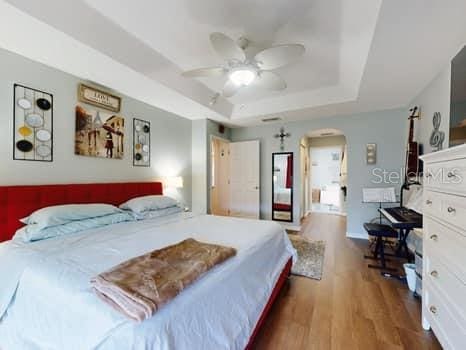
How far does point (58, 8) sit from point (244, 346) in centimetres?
270

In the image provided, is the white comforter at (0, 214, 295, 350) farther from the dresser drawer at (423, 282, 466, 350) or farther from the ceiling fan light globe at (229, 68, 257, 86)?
the ceiling fan light globe at (229, 68, 257, 86)

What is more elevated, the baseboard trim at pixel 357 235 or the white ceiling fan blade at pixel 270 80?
the white ceiling fan blade at pixel 270 80

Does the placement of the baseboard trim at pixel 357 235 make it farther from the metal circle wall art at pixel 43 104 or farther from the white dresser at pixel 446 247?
the metal circle wall art at pixel 43 104

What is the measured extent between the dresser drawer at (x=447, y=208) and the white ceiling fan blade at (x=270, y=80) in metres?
1.69

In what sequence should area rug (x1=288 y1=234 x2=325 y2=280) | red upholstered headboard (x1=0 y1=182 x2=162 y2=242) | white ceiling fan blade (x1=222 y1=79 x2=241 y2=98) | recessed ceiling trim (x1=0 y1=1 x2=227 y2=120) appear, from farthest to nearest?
area rug (x1=288 y1=234 x2=325 y2=280) → white ceiling fan blade (x1=222 y1=79 x2=241 y2=98) → red upholstered headboard (x1=0 y1=182 x2=162 y2=242) → recessed ceiling trim (x1=0 y1=1 x2=227 y2=120)

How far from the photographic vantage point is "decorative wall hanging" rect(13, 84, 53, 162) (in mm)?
1992

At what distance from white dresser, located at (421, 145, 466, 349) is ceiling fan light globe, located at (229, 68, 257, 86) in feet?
5.44

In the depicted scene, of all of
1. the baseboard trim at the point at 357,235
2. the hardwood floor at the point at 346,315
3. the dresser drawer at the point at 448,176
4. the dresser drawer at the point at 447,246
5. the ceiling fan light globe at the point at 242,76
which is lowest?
the hardwood floor at the point at 346,315

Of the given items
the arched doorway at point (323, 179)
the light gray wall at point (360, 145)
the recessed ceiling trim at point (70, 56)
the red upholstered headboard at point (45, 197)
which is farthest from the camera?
the arched doorway at point (323, 179)

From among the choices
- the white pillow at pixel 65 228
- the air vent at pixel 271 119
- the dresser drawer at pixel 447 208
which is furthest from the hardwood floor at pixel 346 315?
the air vent at pixel 271 119

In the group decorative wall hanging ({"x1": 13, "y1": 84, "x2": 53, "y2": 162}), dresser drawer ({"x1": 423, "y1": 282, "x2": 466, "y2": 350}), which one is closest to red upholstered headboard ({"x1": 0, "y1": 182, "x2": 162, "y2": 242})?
decorative wall hanging ({"x1": 13, "y1": 84, "x2": 53, "y2": 162})

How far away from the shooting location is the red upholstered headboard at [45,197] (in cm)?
188

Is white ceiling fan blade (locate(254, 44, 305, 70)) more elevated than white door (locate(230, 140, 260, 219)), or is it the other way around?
white ceiling fan blade (locate(254, 44, 305, 70))

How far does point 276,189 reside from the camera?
4758 mm
